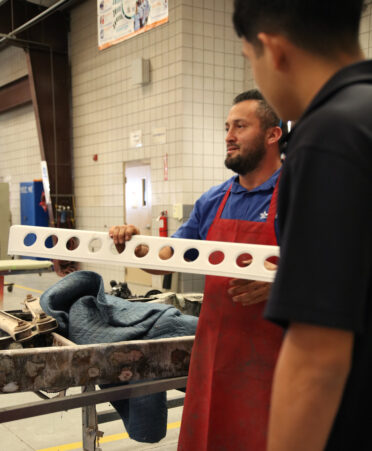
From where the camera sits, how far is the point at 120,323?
6.49ft

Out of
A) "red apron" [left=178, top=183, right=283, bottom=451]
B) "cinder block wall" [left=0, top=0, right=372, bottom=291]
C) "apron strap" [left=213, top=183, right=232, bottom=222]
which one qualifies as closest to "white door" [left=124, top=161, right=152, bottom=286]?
"cinder block wall" [left=0, top=0, right=372, bottom=291]

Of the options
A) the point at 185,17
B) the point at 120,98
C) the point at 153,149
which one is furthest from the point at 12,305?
the point at 185,17

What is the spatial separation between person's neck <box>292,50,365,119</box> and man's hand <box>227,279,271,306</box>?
93 cm

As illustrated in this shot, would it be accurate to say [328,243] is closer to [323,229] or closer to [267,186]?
[323,229]

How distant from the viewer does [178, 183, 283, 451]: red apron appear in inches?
60.9

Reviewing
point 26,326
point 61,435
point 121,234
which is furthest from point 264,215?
point 61,435

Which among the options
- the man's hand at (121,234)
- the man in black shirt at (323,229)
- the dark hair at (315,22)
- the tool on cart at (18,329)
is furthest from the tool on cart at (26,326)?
the dark hair at (315,22)

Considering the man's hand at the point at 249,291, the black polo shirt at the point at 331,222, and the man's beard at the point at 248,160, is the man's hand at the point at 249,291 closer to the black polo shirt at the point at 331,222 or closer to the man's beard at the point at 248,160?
the man's beard at the point at 248,160

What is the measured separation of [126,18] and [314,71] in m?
6.29

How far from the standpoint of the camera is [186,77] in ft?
20.1

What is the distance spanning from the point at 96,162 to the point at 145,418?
624 centimetres

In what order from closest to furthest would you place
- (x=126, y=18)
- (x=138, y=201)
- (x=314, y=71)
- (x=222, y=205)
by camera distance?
(x=314, y=71)
(x=222, y=205)
(x=126, y=18)
(x=138, y=201)

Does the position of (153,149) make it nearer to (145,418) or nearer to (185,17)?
(185,17)

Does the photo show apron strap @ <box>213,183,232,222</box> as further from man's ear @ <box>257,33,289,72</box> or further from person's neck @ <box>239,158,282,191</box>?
man's ear @ <box>257,33,289,72</box>
